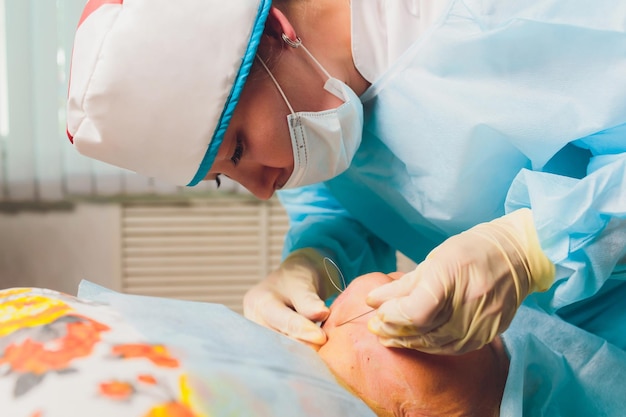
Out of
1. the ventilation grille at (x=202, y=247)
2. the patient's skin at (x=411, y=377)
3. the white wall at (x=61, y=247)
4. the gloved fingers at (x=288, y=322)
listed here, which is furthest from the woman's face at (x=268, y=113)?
the white wall at (x=61, y=247)

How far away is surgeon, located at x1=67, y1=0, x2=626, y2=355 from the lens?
0.83 meters

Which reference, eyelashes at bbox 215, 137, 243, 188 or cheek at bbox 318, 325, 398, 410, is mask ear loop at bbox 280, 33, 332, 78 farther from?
cheek at bbox 318, 325, 398, 410

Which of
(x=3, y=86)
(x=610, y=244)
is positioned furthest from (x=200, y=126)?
(x=3, y=86)

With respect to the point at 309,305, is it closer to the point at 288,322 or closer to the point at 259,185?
the point at 288,322

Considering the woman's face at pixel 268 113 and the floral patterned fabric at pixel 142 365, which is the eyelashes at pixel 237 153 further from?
the floral patterned fabric at pixel 142 365

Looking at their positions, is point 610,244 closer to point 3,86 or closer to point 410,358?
point 410,358

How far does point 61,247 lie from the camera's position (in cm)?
261

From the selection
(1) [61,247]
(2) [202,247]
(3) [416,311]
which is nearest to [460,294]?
(3) [416,311]

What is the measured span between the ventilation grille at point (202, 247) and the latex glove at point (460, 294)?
1789mm

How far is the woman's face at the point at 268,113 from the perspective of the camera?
1067 mm

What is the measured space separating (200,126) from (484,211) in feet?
1.54

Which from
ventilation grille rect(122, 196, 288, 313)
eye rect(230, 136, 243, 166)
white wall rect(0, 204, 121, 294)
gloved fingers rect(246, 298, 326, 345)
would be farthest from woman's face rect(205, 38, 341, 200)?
white wall rect(0, 204, 121, 294)

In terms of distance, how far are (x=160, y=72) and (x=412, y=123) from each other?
0.40 meters

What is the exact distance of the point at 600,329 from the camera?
41.1 inches
